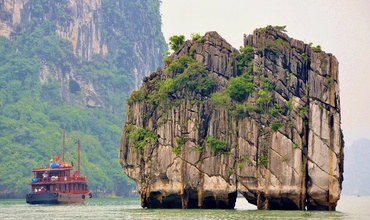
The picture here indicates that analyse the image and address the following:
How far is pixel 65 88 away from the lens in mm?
151125

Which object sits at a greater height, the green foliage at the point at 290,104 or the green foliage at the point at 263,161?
the green foliage at the point at 290,104

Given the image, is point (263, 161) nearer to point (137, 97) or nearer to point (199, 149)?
point (199, 149)

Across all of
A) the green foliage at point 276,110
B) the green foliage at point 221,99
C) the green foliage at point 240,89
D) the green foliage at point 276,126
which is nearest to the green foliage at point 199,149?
the green foliage at point 221,99

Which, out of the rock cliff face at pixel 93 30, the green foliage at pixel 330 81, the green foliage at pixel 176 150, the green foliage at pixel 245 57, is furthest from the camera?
the rock cliff face at pixel 93 30

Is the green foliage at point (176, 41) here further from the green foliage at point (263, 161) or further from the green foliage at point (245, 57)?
the green foliage at point (263, 161)

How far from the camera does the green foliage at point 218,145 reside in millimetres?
59406

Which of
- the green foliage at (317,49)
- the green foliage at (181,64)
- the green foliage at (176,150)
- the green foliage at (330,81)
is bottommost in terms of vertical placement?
the green foliage at (176,150)

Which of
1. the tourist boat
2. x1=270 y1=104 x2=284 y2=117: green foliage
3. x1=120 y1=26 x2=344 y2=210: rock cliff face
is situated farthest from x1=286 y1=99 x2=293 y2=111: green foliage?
the tourist boat

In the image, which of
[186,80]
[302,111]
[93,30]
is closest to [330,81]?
[302,111]

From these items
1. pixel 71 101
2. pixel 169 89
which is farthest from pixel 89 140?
pixel 169 89

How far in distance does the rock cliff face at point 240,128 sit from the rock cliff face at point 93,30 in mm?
87648

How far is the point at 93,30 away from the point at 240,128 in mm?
103483

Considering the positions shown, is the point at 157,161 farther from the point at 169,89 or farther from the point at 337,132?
the point at 337,132

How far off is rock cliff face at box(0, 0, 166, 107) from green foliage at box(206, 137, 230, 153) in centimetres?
9098
